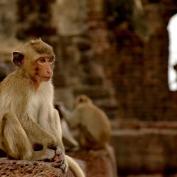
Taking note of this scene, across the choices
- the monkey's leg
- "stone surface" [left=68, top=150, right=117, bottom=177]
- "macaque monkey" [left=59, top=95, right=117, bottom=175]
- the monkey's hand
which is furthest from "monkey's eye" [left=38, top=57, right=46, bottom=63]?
"macaque monkey" [left=59, top=95, right=117, bottom=175]

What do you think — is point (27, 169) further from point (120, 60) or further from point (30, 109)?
point (120, 60)

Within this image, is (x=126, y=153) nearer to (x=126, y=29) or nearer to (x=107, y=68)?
(x=126, y=29)

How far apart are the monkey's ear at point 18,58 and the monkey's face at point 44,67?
148mm

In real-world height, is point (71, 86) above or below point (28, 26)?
below

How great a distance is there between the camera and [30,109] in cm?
480

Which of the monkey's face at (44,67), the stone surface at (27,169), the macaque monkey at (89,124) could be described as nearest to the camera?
the stone surface at (27,169)

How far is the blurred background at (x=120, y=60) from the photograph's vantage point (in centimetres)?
1520

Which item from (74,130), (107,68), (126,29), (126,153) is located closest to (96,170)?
(74,130)

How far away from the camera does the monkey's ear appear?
4855mm

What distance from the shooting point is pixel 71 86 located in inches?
621

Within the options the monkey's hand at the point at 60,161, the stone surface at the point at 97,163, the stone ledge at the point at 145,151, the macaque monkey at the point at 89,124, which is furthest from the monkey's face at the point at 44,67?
the stone ledge at the point at 145,151

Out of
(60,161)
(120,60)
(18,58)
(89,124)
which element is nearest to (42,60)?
(18,58)

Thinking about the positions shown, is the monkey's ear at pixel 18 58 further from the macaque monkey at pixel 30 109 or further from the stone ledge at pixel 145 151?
the stone ledge at pixel 145 151

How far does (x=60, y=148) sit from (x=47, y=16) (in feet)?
37.4
